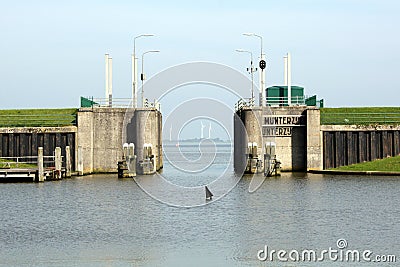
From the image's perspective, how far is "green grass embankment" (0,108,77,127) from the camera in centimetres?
6808

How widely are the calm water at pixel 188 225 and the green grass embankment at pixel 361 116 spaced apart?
18.2m

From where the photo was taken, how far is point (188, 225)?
3078 centimetres

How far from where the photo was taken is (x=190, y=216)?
1337 inches

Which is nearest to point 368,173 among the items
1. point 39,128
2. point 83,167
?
point 83,167

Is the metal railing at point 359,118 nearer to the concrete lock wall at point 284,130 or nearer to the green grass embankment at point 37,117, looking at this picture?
the concrete lock wall at point 284,130

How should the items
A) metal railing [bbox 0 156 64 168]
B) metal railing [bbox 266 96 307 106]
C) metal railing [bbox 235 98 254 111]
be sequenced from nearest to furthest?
metal railing [bbox 0 156 64 168], metal railing [bbox 235 98 254 111], metal railing [bbox 266 96 307 106]

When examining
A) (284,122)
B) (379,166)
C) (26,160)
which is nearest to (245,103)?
(284,122)

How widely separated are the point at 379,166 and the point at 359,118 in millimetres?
9726

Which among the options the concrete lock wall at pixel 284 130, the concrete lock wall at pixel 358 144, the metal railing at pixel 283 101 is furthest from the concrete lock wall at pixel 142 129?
the concrete lock wall at pixel 358 144

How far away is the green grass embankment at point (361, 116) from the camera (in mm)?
66519

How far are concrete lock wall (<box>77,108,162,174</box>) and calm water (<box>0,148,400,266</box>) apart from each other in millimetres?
15795

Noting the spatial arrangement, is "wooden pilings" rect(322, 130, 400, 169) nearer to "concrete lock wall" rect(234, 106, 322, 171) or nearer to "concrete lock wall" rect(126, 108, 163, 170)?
"concrete lock wall" rect(234, 106, 322, 171)

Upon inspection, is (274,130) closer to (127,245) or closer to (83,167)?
(83,167)

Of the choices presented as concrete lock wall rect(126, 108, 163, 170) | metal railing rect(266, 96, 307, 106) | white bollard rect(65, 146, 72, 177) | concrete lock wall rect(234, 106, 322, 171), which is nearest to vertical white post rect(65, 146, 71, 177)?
white bollard rect(65, 146, 72, 177)
